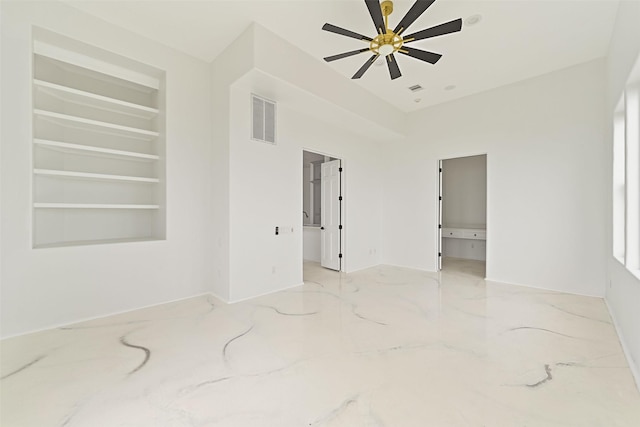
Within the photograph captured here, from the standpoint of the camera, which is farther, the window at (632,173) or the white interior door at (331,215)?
the white interior door at (331,215)

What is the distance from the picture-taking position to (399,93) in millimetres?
5160

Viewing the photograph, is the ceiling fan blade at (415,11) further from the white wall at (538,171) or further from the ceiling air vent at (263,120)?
the white wall at (538,171)

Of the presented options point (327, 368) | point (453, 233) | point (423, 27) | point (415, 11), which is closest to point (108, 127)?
point (415, 11)

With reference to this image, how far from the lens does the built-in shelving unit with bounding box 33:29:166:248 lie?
334 centimetres

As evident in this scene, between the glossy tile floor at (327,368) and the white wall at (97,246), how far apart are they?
288 millimetres

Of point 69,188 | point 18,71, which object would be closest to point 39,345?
point 69,188

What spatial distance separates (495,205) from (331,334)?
402 centimetres

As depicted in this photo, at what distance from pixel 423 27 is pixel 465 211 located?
5238mm

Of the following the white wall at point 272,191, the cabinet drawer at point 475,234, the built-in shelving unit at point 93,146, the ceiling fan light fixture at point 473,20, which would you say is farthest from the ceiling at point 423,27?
the cabinet drawer at point 475,234

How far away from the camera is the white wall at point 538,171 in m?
4.06

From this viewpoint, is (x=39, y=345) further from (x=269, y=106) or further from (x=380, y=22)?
(x=380, y=22)

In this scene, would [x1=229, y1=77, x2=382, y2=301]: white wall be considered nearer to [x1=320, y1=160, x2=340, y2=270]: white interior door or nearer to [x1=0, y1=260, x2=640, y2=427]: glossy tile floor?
[x1=320, y1=160, x2=340, y2=270]: white interior door

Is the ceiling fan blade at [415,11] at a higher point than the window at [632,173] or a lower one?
higher

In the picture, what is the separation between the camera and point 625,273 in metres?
2.59
